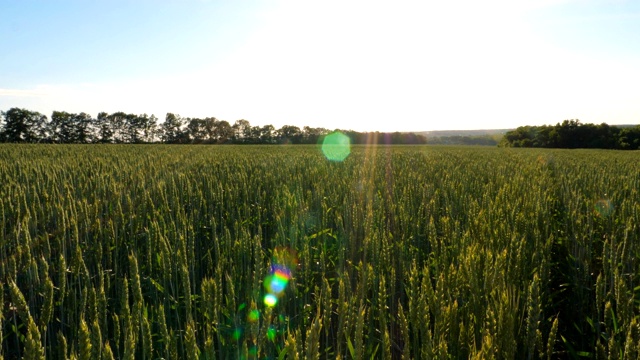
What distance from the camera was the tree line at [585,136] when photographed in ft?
142

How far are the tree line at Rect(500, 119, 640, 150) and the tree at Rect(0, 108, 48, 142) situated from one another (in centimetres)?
6346

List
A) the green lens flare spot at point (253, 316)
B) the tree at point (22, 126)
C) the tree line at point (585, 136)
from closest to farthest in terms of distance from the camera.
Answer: the green lens flare spot at point (253, 316), the tree line at point (585, 136), the tree at point (22, 126)

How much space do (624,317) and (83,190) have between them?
15.4 ft

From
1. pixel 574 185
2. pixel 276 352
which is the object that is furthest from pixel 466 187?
pixel 276 352

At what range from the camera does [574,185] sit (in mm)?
5453

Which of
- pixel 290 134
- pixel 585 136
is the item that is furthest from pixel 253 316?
pixel 290 134

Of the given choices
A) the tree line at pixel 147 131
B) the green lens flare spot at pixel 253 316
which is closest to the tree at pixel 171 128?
the tree line at pixel 147 131

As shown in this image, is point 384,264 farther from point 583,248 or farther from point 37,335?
point 37,335

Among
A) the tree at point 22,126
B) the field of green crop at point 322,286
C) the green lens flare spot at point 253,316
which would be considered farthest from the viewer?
the tree at point 22,126

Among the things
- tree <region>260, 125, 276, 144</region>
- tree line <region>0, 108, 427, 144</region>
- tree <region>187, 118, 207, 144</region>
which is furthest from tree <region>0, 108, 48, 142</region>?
tree <region>260, 125, 276, 144</region>

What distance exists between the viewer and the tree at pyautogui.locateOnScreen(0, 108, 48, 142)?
57.6 metres

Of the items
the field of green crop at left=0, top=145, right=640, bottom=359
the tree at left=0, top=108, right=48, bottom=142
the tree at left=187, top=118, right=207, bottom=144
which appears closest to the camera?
the field of green crop at left=0, top=145, right=640, bottom=359

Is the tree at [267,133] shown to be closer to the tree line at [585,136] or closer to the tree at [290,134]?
the tree at [290,134]

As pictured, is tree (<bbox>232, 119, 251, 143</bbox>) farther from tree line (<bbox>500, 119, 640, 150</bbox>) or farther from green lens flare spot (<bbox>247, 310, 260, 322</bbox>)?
green lens flare spot (<bbox>247, 310, 260, 322</bbox>)
